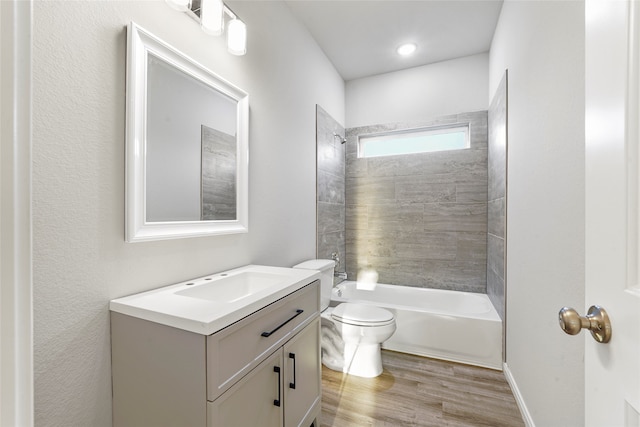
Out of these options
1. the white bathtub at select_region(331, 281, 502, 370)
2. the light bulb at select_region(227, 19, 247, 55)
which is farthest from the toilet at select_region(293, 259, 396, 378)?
the light bulb at select_region(227, 19, 247, 55)

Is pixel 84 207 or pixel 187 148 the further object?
pixel 187 148

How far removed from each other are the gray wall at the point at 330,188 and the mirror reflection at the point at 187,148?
1180mm

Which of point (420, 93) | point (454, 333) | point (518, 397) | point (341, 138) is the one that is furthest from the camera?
point (341, 138)

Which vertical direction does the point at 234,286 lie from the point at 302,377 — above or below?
above

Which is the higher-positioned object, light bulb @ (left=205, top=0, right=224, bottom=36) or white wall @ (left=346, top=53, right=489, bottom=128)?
white wall @ (left=346, top=53, right=489, bottom=128)

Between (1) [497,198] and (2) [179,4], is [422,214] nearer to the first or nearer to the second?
(1) [497,198]

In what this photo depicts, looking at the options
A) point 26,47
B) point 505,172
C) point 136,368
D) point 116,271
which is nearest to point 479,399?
point 505,172

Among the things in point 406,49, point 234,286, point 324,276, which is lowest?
point 324,276

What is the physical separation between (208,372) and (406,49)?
3.03 meters

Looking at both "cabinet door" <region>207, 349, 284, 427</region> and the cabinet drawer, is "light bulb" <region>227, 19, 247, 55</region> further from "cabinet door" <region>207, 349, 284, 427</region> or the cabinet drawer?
"cabinet door" <region>207, 349, 284, 427</region>

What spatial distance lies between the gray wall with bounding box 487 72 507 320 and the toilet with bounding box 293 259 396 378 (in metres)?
0.97

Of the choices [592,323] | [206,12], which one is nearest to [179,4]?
[206,12]

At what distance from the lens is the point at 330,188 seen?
295 cm

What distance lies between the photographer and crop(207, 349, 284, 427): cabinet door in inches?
35.0
